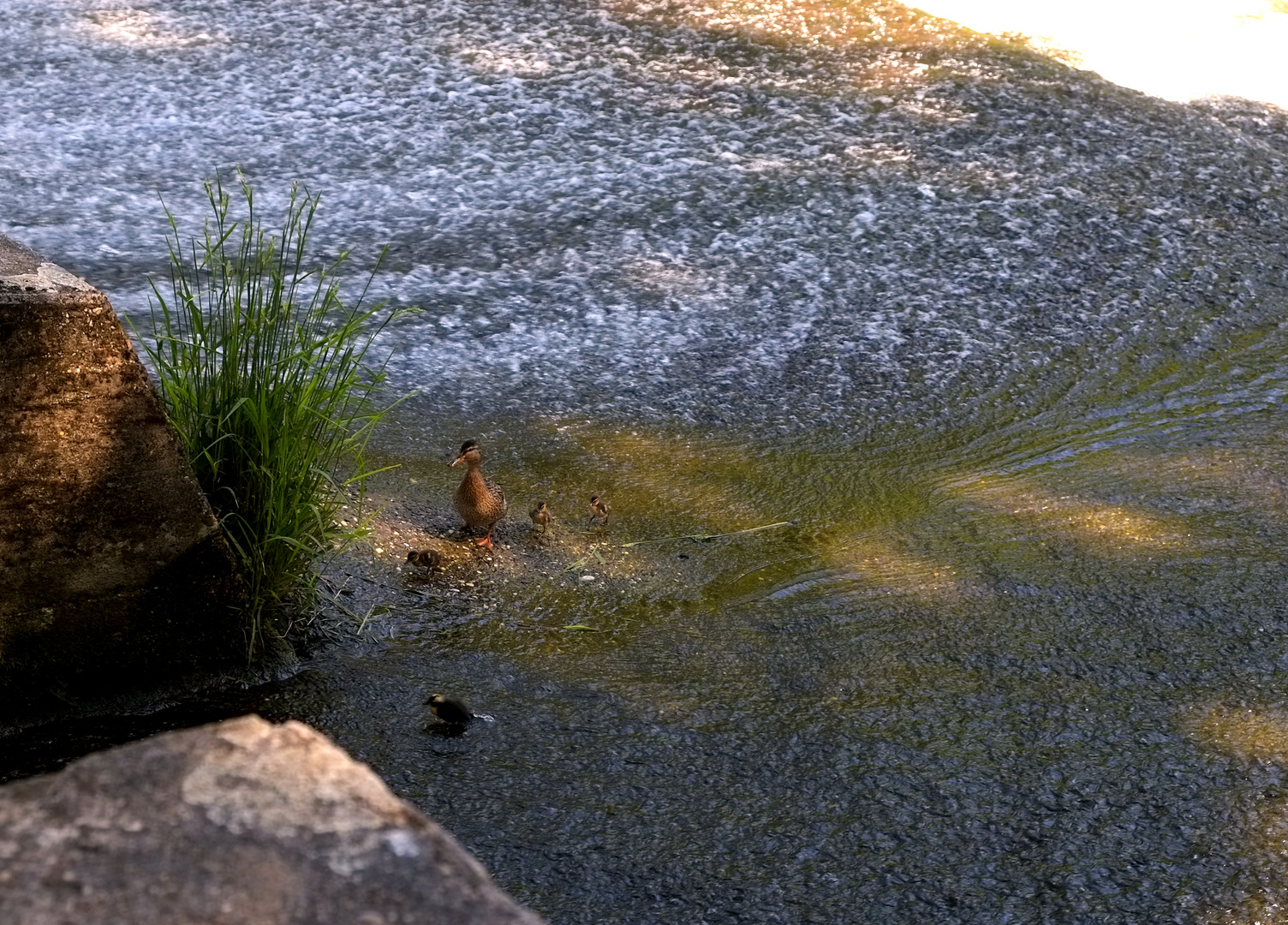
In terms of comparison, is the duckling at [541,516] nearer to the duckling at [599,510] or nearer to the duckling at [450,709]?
the duckling at [599,510]

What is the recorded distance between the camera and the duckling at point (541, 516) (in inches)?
156

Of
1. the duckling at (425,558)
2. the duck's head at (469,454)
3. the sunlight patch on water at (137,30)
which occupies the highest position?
the sunlight patch on water at (137,30)

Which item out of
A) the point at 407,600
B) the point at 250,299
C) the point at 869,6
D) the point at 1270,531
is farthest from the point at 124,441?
the point at 869,6

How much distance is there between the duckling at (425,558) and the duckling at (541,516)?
32 centimetres

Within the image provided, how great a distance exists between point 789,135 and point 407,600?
4.11 metres

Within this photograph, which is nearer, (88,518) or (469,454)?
(88,518)

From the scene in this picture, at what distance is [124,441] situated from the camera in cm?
284

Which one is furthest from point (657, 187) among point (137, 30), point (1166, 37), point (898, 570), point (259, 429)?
point (1166, 37)

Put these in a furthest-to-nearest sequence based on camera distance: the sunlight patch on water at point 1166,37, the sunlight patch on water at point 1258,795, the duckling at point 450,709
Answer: the sunlight patch on water at point 1166,37
the duckling at point 450,709
the sunlight patch on water at point 1258,795

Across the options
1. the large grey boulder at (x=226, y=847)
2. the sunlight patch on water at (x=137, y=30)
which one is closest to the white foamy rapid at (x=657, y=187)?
the sunlight patch on water at (x=137, y=30)

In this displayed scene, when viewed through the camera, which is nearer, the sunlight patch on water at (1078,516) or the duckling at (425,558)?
the duckling at (425,558)

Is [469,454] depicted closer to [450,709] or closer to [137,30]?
[450,709]

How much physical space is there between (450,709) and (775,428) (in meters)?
2.03

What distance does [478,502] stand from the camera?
12.5 feet
